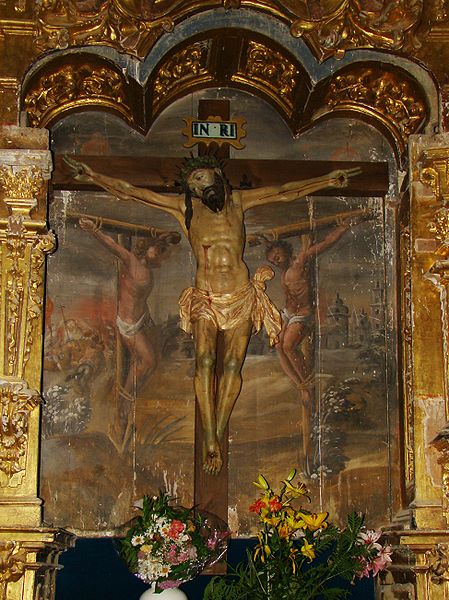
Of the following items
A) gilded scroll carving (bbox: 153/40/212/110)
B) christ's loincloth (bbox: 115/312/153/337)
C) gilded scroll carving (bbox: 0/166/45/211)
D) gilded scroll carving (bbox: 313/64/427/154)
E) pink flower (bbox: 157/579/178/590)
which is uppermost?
gilded scroll carving (bbox: 153/40/212/110)

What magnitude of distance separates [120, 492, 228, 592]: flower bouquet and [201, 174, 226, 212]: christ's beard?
220 cm

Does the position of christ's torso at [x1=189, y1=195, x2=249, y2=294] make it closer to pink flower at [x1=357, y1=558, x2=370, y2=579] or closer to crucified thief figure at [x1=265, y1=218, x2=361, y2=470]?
crucified thief figure at [x1=265, y1=218, x2=361, y2=470]

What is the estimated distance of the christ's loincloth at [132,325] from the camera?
7.61 meters

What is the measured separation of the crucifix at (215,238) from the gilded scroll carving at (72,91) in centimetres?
43

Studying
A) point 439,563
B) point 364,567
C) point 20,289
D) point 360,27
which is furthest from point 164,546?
point 360,27

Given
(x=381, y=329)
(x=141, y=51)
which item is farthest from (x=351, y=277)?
(x=141, y=51)

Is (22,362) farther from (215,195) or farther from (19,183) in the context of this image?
(215,195)

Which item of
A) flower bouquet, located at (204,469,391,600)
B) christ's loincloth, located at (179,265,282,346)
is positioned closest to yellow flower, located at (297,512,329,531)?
flower bouquet, located at (204,469,391,600)

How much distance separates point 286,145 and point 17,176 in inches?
84.7

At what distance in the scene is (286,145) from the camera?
8023 mm

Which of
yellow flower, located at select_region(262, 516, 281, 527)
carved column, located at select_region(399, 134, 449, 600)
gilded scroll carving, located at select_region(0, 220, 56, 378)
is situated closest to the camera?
yellow flower, located at select_region(262, 516, 281, 527)

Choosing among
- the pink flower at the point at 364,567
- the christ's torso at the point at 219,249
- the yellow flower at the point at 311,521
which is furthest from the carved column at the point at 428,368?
the christ's torso at the point at 219,249

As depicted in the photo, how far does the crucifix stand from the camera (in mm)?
7238

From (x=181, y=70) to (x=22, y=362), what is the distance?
2.51 metres
